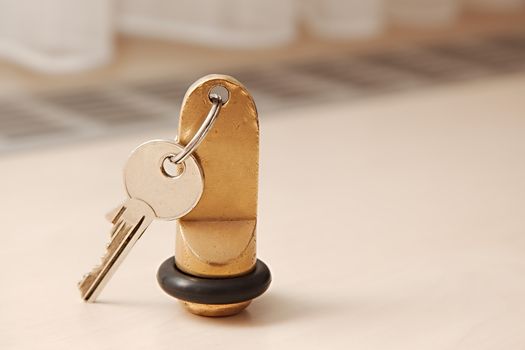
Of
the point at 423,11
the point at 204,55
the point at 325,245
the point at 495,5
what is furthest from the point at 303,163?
the point at 495,5

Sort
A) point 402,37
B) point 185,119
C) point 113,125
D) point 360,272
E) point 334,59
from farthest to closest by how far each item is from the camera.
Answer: point 402,37, point 334,59, point 113,125, point 360,272, point 185,119

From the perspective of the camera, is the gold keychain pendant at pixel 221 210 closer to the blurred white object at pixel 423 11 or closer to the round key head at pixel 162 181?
the round key head at pixel 162 181

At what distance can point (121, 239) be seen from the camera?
0.75 m

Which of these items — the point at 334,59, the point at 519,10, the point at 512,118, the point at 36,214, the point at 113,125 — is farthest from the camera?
the point at 519,10

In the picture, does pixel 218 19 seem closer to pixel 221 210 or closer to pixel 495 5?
pixel 495 5

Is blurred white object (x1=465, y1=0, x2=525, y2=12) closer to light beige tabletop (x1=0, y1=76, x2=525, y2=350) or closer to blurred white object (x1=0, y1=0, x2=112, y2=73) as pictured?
light beige tabletop (x1=0, y1=76, x2=525, y2=350)

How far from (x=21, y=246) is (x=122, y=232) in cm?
19

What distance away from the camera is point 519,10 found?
2125 mm

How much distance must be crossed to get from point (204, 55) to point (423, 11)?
1.40ft

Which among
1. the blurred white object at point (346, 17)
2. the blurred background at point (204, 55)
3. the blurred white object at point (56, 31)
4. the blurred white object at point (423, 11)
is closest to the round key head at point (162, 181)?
the blurred background at point (204, 55)

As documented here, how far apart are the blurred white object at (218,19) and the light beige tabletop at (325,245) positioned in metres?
0.24

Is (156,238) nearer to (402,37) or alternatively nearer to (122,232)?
(122,232)

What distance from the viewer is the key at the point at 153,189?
714mm

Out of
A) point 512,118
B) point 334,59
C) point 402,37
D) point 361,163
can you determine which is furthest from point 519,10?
point 361,163
